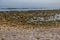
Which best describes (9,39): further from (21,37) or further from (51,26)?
(51,26)

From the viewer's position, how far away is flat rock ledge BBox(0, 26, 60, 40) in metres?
2.97

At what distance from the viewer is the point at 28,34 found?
3.15 metres

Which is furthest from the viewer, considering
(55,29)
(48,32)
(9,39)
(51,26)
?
(51,26)

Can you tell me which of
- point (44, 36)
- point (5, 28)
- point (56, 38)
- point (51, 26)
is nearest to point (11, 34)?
point (5, 28)

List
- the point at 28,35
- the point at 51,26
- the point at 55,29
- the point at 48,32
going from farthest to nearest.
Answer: the point at 51,26 → the point at 55,29 → the point at 48,32 → the point at 28,35

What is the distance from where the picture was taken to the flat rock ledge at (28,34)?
2.97m

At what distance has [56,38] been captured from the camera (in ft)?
9.80

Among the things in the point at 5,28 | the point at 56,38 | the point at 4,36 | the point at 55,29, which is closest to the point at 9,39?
the point at 4,36

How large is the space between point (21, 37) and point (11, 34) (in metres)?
0.24

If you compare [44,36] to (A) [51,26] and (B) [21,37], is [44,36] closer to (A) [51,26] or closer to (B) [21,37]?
(B) [21,37]

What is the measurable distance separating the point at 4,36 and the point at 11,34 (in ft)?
0.57

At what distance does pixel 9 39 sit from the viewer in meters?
2.87

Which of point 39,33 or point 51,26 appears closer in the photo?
point 39,33

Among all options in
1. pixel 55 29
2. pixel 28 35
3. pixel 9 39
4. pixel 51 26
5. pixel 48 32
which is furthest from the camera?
pixel 51 26
